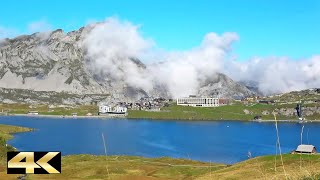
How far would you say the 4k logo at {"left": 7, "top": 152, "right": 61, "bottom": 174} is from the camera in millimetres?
4910

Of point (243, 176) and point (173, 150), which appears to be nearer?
point (243, 176)

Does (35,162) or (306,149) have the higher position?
(35,162)

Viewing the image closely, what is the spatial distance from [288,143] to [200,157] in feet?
221

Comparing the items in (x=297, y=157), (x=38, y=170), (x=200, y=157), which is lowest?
(x=200, y=157)

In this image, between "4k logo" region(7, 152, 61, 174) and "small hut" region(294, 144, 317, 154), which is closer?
"4k logo" region(7, 152, 61, 174)

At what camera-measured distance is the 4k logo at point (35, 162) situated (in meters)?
4.91

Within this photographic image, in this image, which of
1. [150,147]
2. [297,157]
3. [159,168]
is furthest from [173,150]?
[297,157]

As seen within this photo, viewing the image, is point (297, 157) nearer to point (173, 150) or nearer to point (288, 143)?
point (173, 150)

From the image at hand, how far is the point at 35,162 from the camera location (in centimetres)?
495

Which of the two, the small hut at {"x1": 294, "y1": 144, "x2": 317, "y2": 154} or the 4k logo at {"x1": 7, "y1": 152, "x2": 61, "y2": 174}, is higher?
the 4k logo at {"x1": 7, "y1": 152, "x2": 61, "y2": 174}

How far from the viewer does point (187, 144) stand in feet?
613

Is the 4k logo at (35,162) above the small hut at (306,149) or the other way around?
above

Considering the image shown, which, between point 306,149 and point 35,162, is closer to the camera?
point 35,162

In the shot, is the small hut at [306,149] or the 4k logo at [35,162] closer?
the 4k logo at [35,162]
